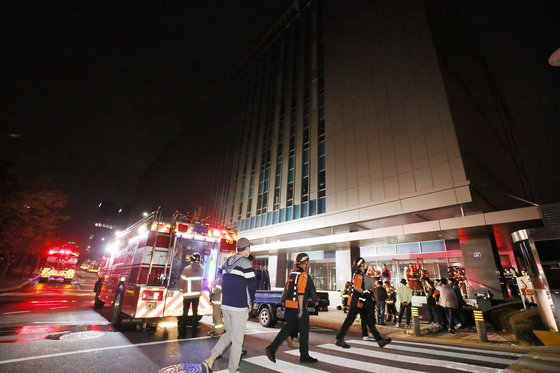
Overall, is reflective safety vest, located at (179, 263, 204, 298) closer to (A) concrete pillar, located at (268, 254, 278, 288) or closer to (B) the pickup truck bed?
(B) the pickup truck bed

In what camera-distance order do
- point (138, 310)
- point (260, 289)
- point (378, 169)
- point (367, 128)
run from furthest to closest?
point (367, 128) → point (378, 169) → point (260, 289) → point (138, 310)

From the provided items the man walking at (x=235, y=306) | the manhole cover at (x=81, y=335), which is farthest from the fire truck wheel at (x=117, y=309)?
the man walking at (x=235, y=306)

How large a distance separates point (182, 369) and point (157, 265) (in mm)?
4065

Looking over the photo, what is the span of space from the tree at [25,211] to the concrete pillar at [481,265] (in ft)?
115

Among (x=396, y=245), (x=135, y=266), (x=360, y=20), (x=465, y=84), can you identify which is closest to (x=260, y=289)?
(x=135, y=266)

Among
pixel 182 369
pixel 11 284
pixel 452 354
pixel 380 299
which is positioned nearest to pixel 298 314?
pixel 182 369

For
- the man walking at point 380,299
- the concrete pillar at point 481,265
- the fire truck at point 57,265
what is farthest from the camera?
the fire truck at point 57,265

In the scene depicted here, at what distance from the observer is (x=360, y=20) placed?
26.0 m

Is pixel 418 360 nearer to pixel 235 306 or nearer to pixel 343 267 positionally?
pixel 235 306

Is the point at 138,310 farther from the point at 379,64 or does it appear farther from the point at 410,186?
the point at 379,64

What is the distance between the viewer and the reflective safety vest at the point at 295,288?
193 inches

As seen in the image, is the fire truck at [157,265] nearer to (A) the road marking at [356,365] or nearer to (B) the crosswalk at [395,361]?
(B) the crosswalk at [395,361]

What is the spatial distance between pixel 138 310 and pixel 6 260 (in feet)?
126

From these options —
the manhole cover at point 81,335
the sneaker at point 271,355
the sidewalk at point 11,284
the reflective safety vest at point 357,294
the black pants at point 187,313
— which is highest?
the reflective safety vest at point 357,294
